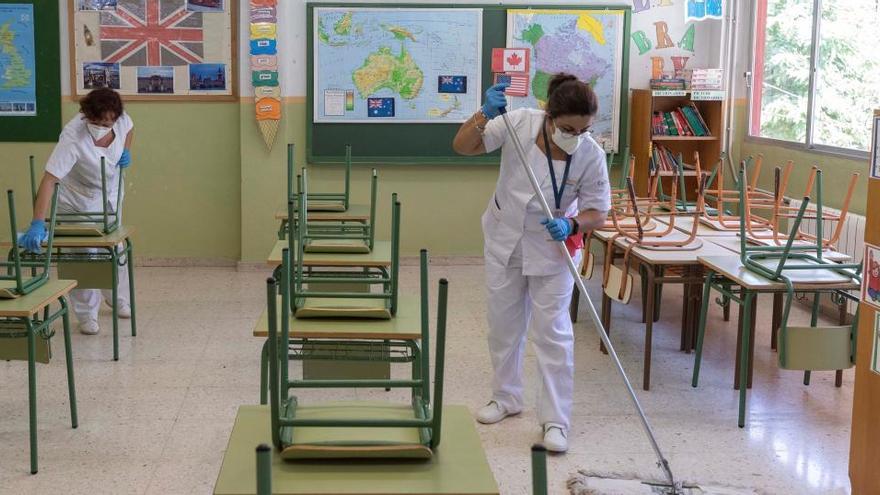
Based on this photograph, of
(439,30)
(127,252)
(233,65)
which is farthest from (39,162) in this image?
(439,30)

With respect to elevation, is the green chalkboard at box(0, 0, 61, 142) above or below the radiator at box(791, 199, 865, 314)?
above

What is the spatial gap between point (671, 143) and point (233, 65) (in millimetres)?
3094

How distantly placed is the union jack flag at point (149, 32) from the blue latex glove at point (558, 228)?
420cm

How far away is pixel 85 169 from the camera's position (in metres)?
5.16

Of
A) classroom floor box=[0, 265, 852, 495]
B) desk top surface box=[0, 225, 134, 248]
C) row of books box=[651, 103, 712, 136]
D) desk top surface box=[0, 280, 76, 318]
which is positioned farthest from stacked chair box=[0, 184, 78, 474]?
row of books box=[651, 103, 712, 136]

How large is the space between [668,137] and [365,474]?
5.55 m

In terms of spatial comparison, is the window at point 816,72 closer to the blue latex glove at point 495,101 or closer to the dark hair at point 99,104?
the blue latex glove at point 495,101

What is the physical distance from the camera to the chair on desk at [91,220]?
4.65m

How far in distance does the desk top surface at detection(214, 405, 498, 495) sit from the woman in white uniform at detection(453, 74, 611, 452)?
171 cm

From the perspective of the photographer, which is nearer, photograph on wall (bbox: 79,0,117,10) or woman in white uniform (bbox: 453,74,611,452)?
woman in white uniform (bbox: 453,74,611,452)

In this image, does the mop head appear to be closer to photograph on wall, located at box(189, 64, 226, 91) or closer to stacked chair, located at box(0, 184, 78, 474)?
stacked chair, located at box(0, 184, 78, 474)

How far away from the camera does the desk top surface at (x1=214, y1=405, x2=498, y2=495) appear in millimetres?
1762

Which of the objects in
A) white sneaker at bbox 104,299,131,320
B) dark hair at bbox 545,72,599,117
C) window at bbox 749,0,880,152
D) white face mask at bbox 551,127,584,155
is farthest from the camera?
window at bbox 749,0,880,152

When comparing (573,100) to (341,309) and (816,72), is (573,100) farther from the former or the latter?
(816,72)
